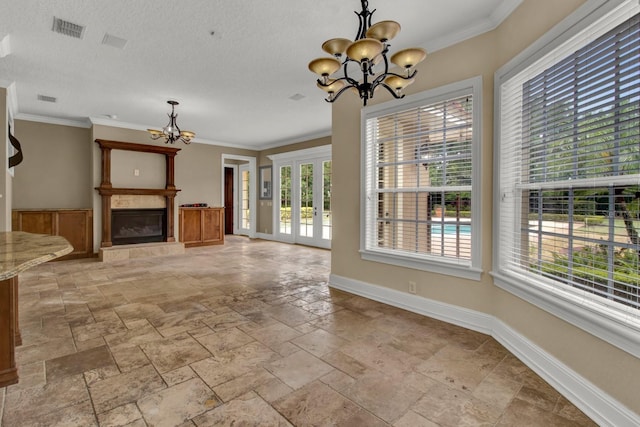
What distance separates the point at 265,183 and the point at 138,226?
3570 millimetres

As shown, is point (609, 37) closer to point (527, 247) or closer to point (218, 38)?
point (527, 247)

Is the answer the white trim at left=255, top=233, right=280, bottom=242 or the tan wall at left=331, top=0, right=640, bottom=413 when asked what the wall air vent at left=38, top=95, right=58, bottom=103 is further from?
the white trim at left=255, top=233, right=280, bottom=242

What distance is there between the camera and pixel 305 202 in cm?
816

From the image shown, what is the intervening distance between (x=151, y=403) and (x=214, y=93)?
4.13 metres

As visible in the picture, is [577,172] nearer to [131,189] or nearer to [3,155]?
[3,155]

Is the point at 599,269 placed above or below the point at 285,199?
below

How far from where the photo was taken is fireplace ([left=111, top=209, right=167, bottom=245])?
6.50 metres

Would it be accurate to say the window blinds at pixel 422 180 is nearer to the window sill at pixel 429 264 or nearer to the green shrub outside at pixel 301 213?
the window sill at pixel 429 264

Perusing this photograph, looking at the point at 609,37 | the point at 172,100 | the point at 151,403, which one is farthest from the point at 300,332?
the point at 172,100

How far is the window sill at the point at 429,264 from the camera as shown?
2.86 meters

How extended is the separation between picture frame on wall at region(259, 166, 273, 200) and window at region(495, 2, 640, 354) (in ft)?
23.3

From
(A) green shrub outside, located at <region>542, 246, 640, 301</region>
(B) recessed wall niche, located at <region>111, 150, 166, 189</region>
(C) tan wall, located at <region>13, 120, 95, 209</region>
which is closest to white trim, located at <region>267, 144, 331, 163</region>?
(B) recessed wall niche, located at <region>111, 150, 166, 189</region>

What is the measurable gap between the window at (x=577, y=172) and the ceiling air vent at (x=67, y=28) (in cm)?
386

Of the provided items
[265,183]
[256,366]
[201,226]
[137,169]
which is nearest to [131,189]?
[137,169]
